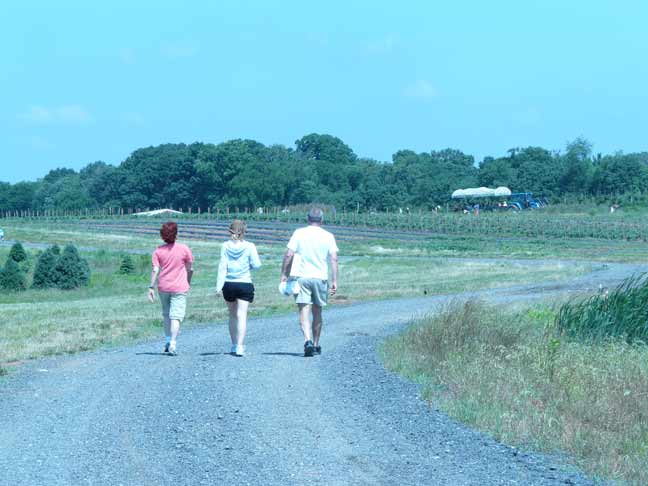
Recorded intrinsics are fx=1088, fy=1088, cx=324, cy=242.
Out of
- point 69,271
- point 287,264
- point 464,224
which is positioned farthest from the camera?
point 464,224

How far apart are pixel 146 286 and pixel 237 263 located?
2718 centimetres

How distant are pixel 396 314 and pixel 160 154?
139844 mm

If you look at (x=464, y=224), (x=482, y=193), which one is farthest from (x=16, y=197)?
(x=464, y=224)

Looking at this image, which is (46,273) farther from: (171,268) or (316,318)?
(316,318)

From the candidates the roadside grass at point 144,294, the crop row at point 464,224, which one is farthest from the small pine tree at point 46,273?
the crop row at point 464,224

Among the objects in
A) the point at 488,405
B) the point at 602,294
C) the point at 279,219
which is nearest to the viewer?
the point at 488,405

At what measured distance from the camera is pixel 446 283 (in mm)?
34594

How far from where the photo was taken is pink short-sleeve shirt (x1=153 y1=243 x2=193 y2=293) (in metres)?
14.8

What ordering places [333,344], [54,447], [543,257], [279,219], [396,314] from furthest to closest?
1. [279,219]
2. [543,257]
3. [396,314]
4. [333,344]
5. [54,447]

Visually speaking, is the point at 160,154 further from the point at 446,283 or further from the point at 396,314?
the point at 396,314

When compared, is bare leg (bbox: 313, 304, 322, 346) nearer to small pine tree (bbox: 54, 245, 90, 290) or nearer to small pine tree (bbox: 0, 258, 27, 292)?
small pine tree (bbox: 54, 245, 90, 290)

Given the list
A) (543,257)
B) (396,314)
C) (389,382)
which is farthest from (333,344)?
(543,257)

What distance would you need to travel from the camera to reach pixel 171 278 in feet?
48.5

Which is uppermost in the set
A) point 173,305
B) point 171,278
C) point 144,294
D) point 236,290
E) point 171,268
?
point 171,268
